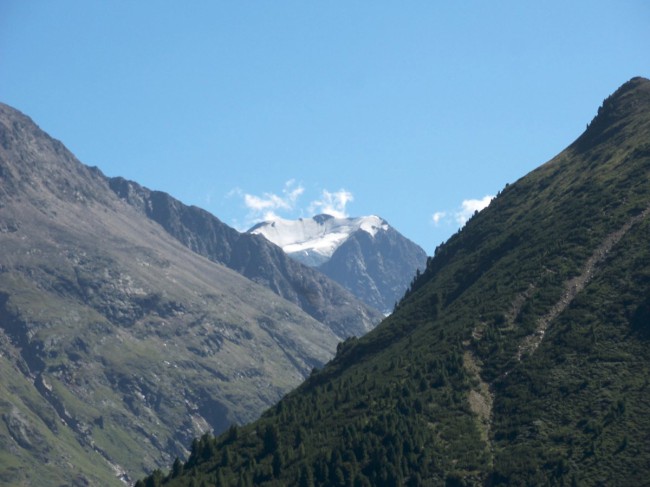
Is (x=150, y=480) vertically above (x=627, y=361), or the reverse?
(x=627, y=361)

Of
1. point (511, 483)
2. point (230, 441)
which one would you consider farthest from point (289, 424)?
point (511, 483)

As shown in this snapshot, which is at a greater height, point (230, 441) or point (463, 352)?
point (463, 352)

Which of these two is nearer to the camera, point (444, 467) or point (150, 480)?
point (444, 467)

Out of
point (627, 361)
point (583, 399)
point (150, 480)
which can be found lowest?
point (150, 480)

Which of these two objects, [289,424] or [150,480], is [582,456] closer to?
[289,424]

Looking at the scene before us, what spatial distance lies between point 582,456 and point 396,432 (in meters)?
33.1

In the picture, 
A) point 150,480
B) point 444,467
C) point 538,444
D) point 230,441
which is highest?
point 538,444

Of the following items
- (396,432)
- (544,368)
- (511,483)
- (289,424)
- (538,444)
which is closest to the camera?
(511,483)

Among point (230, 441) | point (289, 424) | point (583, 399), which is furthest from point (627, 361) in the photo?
point (230, 441)

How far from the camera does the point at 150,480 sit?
178 m

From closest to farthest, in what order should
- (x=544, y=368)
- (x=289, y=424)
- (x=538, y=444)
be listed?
1. (x=538, y=444)
2. (x=544, y=368)
3. (x=289, y=424)

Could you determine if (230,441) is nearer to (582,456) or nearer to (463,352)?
(463,352)

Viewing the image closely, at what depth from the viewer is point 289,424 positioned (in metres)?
188

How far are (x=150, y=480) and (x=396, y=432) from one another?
170 feet
